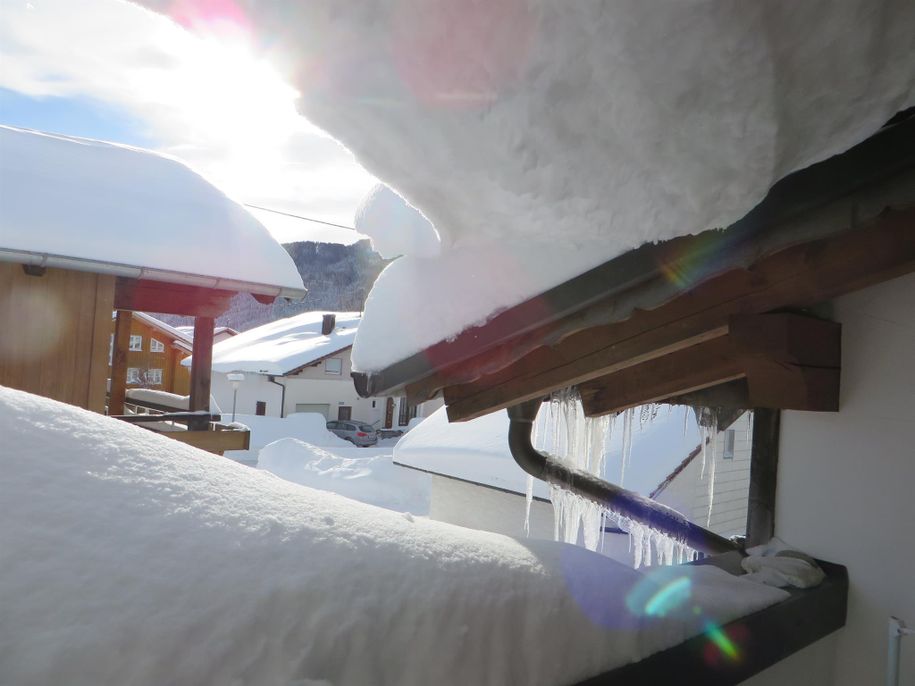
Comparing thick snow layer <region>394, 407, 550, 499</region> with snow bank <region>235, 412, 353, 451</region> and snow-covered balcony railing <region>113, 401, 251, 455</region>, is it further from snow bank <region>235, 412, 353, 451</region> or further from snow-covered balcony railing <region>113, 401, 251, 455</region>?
snow bank <region>235, 412, 353, 451</region>

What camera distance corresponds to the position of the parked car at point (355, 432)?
20266mm

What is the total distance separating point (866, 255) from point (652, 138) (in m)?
0.64

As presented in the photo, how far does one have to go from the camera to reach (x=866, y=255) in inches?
51.4

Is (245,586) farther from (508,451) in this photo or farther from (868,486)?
(508,451)

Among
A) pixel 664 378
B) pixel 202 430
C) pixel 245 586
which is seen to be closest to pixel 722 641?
pixel 245 586

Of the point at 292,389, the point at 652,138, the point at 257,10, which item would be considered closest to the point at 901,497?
the point at 652,138

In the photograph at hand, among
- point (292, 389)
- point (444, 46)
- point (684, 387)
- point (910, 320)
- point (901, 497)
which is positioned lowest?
point (292, 389)

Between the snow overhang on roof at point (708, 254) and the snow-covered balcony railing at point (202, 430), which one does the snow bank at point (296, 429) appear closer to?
the snow-covered balcony railing at point (202, 430)

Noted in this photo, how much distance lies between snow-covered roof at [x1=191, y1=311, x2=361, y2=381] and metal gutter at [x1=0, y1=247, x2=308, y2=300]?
552 inches

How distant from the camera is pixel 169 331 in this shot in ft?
41.6

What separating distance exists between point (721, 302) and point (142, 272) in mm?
5340

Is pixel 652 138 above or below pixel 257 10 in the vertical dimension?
below

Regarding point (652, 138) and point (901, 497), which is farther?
point (901, 497)

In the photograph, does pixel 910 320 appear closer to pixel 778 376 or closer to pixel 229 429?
pixel 778 376
